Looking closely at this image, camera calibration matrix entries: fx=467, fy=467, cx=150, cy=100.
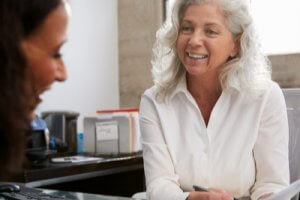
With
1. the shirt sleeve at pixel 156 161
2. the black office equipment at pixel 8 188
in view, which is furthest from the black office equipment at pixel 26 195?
the shirt sleeve at pixel 156 161

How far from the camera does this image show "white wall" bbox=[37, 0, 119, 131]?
148 inches

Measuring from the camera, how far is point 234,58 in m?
1.84

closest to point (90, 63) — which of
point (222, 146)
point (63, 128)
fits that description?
point (63, 128)

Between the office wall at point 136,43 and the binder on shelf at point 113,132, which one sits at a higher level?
the office wall at point 136,43

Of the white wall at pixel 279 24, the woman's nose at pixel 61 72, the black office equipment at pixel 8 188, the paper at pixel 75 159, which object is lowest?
the paper at pixel 75 159

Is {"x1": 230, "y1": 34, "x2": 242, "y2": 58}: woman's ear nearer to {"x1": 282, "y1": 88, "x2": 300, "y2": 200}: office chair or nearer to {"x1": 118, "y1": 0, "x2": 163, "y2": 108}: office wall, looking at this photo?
{"x1": 282, "y1": 88, "x2": 300, "y2": 200}: office chair

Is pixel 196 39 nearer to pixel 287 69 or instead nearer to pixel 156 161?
pixel 156 161

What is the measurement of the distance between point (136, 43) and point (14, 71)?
12.4 ft

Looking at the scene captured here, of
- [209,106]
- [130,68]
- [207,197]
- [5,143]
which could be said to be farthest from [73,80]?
[5,143]

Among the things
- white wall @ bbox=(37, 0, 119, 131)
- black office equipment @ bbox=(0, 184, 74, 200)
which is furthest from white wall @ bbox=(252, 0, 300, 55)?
black office equipment @ bbox=(0, 184, 74, 200)

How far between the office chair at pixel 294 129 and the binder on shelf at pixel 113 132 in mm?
1464

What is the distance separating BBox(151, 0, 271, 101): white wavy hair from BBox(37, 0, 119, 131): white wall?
6.11ft

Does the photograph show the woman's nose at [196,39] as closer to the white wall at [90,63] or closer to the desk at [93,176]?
the desk at [93,176]

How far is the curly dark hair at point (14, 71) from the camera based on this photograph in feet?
1.54
